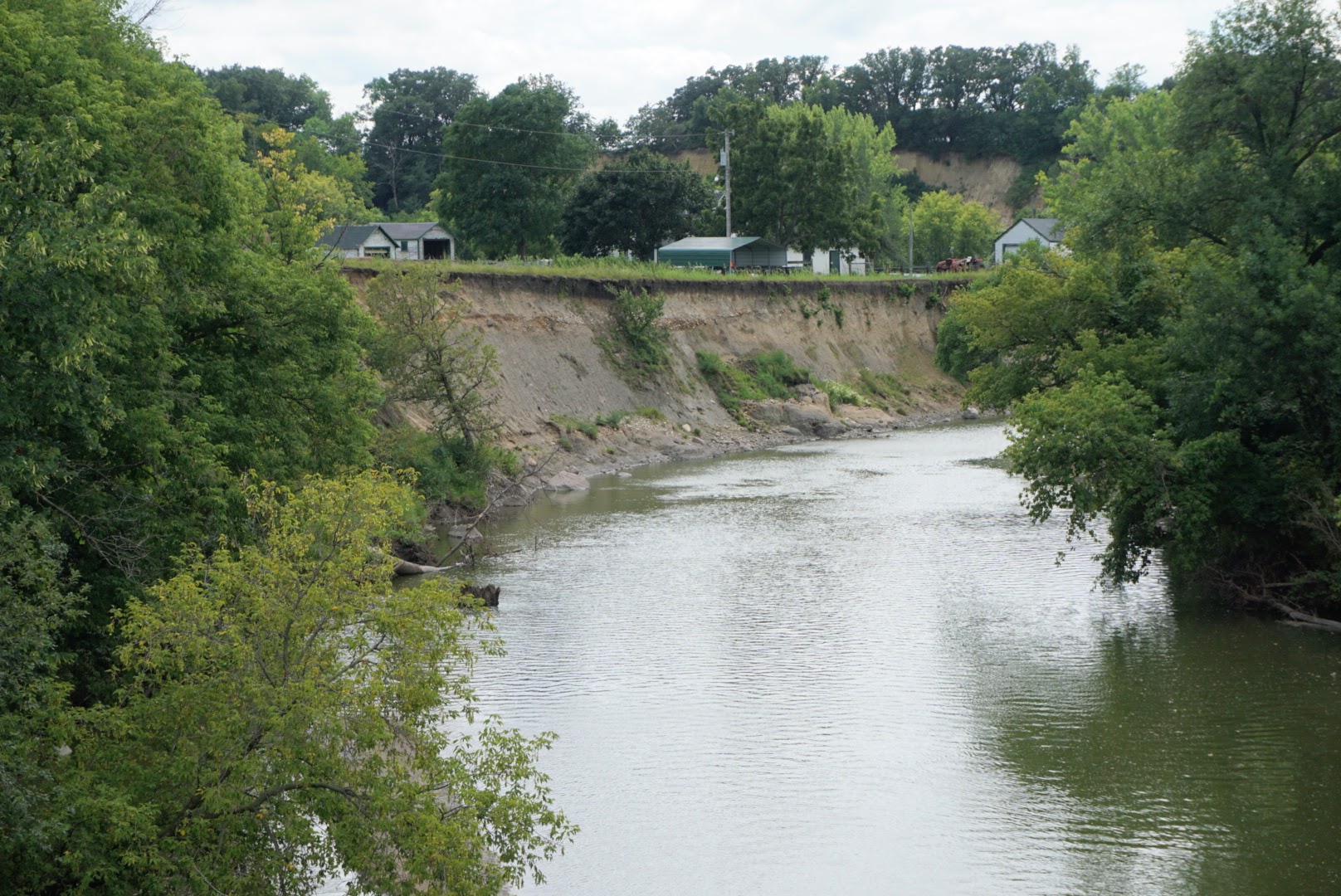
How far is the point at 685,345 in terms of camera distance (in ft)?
226

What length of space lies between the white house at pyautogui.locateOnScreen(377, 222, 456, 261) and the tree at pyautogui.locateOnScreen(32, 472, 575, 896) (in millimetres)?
72544

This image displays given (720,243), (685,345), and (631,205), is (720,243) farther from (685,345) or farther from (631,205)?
(685,345)

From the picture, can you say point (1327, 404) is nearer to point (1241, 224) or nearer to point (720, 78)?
point (1241, 224)

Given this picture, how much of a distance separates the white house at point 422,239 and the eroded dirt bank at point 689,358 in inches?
840

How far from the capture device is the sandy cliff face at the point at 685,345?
57188 mm

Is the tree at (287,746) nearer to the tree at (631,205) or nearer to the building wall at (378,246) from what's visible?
the tree at (631,205)

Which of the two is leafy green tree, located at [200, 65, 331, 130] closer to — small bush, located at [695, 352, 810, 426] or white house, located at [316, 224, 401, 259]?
white house, located at [316, 224, 401, 259]

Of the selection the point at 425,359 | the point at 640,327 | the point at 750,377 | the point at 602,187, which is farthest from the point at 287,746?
the point at 602,187

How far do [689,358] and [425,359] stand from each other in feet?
86.7

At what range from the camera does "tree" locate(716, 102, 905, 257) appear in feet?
263

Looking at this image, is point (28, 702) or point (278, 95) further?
point (278, 95)

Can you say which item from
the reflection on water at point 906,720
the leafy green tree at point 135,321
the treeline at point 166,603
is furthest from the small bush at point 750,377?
the treeline at point 166,603

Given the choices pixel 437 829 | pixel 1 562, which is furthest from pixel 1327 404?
pixel 1 562

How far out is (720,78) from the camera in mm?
Answer: 149250
